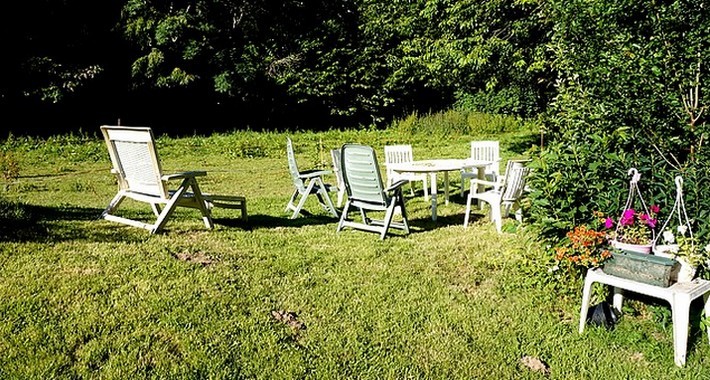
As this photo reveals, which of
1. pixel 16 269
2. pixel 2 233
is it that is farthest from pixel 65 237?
pixel 16 269

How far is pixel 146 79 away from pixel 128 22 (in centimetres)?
178

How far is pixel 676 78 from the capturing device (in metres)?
3.38

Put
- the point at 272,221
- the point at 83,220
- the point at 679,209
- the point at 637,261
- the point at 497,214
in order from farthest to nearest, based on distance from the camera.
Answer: the point at 272,221 < the point at 497,214 < the point at 83,220 < the point at 679,209 < the point at 637,261

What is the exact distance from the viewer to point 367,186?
5617mm

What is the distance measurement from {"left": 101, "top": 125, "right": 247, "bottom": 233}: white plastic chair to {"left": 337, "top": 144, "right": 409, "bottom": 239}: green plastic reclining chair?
46.3 inches

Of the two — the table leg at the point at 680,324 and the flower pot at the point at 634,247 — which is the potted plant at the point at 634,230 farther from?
the table leg at the point at 680,324

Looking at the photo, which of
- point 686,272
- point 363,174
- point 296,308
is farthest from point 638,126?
point 363,174

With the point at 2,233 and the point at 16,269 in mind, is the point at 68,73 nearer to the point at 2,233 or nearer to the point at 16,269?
the point at 2,233

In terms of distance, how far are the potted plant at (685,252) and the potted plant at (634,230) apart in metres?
0.09

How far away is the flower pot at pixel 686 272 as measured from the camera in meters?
2.96

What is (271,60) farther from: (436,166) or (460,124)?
(436,166)

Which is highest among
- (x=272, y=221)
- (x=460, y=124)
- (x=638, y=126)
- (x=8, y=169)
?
(x=638, y=126)

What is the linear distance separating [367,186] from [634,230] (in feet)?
9.16

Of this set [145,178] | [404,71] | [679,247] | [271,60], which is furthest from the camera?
[271,60]
